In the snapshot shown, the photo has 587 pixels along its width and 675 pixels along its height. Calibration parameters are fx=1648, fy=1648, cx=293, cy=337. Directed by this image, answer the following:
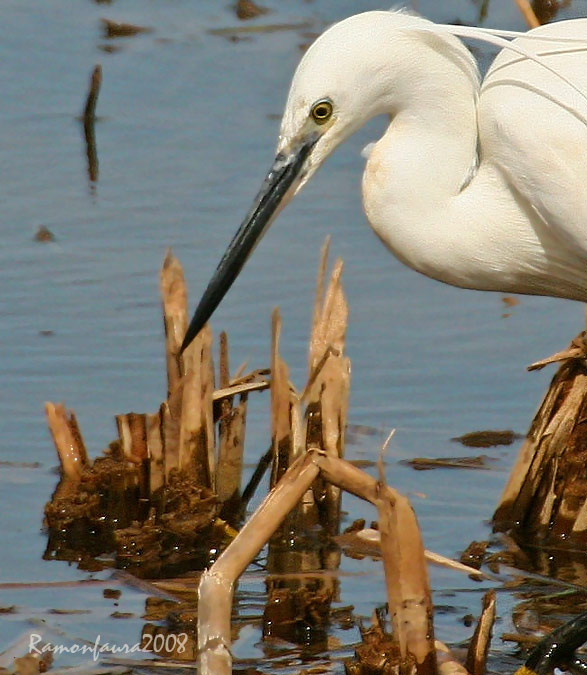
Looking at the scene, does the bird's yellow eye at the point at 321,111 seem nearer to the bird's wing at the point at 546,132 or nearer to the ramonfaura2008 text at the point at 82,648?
the bird's wing at the point at 546,132

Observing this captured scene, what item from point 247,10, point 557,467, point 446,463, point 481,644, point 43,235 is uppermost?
point 247,10

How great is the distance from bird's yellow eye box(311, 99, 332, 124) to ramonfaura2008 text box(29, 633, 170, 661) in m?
1.42

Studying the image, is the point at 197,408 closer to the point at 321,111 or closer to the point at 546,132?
the point at 321,111

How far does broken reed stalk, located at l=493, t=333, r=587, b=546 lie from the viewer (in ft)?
16.1

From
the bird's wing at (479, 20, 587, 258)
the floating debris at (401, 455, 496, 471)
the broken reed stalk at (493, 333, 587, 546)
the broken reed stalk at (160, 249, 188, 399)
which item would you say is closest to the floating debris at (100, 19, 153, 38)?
the floating debris at (401, 455, 496, 471)

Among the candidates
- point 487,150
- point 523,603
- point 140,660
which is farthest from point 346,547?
point 487,150

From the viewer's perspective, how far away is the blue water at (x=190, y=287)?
5.29 meters

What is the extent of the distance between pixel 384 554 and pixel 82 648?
0.96 m

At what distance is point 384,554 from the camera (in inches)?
143

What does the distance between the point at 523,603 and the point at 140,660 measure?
1.13 meters

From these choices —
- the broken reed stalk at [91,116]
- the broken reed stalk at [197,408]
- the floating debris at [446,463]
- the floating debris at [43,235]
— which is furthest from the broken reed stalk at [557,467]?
the broken reed stalk at [91,116]

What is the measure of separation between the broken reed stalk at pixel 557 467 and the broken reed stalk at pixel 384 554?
1.30 metres

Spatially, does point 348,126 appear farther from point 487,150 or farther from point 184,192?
point 184,192

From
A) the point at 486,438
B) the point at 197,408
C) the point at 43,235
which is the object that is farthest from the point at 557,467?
the point at 43,235
